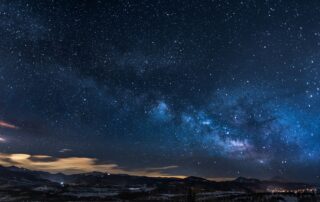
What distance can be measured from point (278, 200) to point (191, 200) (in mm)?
68866

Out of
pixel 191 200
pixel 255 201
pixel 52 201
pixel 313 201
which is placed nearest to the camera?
pixel 191 200

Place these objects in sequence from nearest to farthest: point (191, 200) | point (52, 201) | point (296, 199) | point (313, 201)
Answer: point (191, 200), point (313, 201), point (296, 199), point (52, 201)

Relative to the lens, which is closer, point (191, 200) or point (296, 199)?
point (191, 200)

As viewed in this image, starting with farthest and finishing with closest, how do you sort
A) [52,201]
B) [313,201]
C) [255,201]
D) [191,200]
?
[52,201] < [255,201] < [313,201] < [191,200]

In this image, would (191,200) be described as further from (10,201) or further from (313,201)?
(10,201)

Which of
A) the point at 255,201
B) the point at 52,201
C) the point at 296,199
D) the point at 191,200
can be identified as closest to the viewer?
the point at 191,200

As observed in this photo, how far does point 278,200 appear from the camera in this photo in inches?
3223

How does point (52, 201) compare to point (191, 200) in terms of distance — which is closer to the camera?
point (191, 200)

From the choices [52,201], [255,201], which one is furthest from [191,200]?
[52,201]

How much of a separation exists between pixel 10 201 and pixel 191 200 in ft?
424

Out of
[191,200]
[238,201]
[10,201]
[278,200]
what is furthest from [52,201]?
[191,200]

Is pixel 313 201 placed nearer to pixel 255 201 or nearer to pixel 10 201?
pixel 255 201

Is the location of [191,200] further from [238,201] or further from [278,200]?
[238,201]

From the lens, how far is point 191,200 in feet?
66.0
